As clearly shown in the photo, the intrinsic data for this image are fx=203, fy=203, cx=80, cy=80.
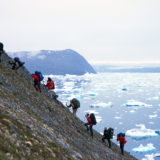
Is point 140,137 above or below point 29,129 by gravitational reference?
below

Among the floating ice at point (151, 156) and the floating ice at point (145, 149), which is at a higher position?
the floating ice at point (145, 149)

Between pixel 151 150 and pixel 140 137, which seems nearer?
pixel 151 150

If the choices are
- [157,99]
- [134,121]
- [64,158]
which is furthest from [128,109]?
[64,158]

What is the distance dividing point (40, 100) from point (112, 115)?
267 ft

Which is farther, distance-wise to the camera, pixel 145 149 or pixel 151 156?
pixel 145 149

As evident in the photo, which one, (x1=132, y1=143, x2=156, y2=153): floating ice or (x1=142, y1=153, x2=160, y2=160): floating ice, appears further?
(x1=132, y1=143, x2=156, y2=153): floating ice

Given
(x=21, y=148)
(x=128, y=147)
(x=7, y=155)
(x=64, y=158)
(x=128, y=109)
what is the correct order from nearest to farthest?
(x=7, y=155)
(x=21, y=148)
(x=64, y=158)
(x=128, y=147)
(x=128, y=109)

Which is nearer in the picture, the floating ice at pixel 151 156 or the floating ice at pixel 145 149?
the floating ice at pixel 151 156

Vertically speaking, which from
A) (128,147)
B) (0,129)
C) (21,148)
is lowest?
(128,147)

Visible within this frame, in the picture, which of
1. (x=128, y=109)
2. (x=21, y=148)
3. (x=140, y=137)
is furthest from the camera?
(x=128, y=109)

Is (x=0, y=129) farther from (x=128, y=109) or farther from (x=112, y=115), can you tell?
(x=128, y=109)

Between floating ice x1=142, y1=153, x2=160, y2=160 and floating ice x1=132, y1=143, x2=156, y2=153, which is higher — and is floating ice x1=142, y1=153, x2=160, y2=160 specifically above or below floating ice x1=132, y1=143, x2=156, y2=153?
below

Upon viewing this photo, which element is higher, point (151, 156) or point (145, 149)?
point (145, 149)

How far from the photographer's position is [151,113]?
99438 mm
